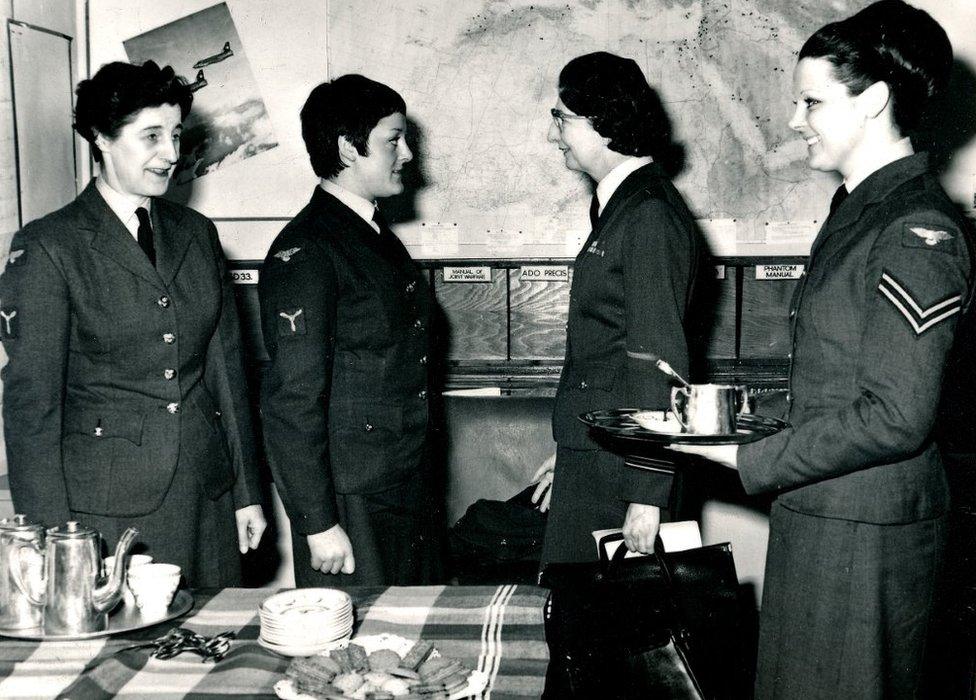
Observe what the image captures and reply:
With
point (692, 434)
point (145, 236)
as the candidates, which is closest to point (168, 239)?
point (145, 236)

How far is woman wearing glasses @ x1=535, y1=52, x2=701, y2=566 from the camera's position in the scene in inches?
83.4

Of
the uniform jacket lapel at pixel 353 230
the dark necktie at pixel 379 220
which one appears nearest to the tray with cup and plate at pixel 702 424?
the uniform jacket lapel at pixel 353 230

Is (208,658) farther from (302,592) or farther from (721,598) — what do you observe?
(721,598)

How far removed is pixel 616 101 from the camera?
2262 millimetres

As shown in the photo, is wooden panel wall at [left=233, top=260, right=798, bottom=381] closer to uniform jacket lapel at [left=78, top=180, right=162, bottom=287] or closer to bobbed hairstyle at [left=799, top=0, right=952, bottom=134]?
uniform jacket lapel at [left=78, top=180, right=162, bottom=287]

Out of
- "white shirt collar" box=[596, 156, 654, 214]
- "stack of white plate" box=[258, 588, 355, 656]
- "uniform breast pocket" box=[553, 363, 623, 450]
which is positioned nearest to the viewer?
Answer: "stack of white plate" box=[258, 588, 355, 656]

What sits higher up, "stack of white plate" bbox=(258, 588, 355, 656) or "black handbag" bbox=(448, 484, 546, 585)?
"stack of white plate" bbox=(258, 588, 355, 656)

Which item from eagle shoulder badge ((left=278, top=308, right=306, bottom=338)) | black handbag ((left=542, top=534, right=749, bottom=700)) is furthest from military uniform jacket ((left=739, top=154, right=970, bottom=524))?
eagle shoulder badge ((left=278, top=308, right=306, bottom=338))

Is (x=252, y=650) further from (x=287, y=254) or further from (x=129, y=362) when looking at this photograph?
(x=287, y=254)

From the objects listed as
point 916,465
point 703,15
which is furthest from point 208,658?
point 703,15

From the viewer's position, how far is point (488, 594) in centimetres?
164

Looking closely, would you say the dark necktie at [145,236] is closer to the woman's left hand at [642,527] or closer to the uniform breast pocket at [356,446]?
the uniform breast pocket at [356,446]

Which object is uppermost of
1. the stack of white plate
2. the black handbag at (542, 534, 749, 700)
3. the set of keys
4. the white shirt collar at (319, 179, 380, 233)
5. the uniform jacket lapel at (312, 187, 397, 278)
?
the white shirt collar at (319, 179, 380, 233)

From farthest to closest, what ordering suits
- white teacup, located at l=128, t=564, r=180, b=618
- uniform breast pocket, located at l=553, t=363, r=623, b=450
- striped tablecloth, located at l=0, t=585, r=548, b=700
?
uniform breast pocket, located at l=553, t=363, r=623, b=450 → white teacup, located at l=128, t=564, r=180, b=618 → striped tablecloth, located at l=0, t=585, r=548, b=700
